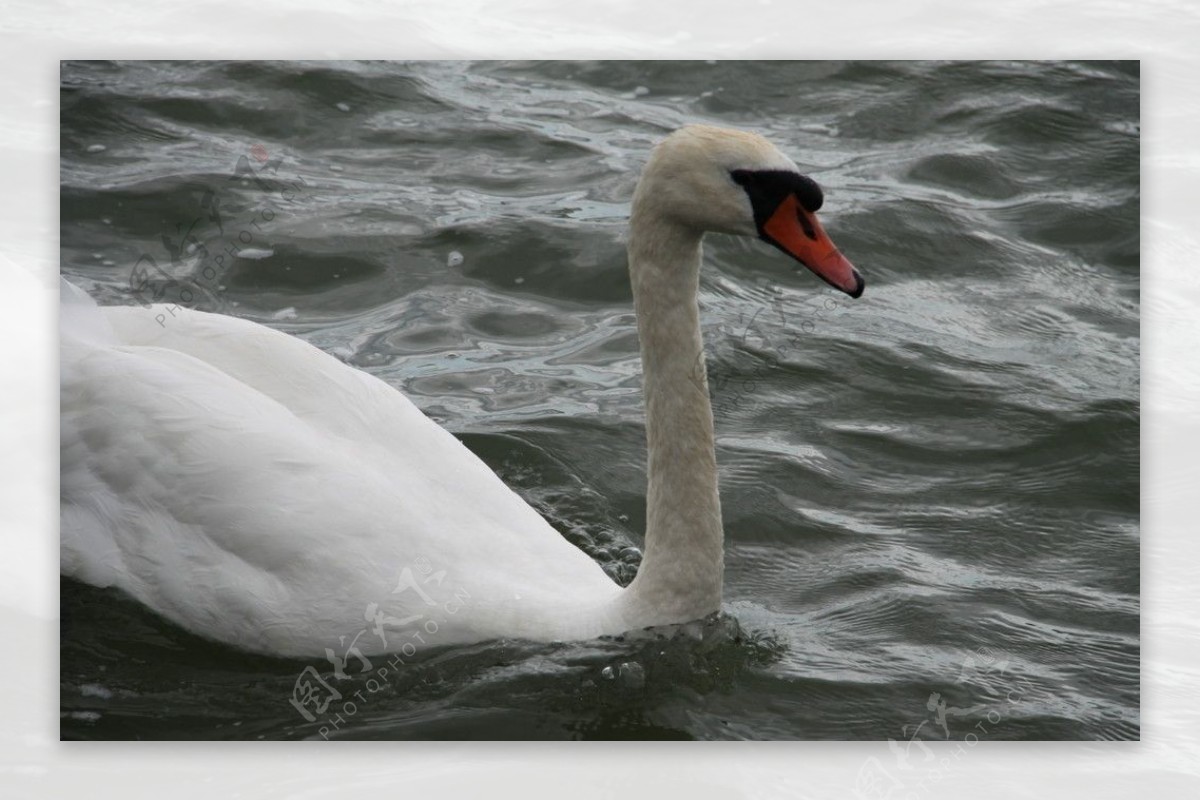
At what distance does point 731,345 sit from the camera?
6730mm

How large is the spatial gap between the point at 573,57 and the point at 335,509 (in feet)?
4.52

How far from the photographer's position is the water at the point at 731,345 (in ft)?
16.2

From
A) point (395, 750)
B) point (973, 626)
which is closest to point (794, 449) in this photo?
point (973, 626)

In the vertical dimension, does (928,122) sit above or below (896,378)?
above

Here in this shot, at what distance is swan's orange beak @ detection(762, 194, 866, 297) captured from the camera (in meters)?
4.31

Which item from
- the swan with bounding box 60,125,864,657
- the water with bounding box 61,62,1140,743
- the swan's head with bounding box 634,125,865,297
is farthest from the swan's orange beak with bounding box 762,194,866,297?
the water with bounding box 61,62,1140,743

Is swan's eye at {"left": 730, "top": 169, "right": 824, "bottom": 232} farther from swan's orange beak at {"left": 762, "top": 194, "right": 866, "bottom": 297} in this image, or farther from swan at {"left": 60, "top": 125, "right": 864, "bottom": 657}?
swan at {"left": 60, "top": 125, "right": 864, "bottom": 657}

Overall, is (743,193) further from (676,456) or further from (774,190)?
(676,456)

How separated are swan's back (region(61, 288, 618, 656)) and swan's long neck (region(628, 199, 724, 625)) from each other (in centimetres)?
21

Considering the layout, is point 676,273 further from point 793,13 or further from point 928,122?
point 928,122

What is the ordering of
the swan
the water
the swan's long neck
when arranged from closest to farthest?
1. the swan's long neck
2. the swan
3. the water

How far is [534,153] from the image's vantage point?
6711mm

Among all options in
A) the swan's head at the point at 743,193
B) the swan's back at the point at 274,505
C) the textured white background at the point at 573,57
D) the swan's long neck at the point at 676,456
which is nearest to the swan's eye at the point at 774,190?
the swan's head at the point at 743,193

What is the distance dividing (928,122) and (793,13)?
1649 mm
